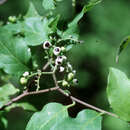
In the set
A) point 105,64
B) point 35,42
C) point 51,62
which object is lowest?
point 105,64

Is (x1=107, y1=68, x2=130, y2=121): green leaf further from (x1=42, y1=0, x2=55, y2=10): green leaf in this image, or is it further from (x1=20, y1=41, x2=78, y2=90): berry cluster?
(x1=42, y1=0, x2=55, y2=10): green leaf

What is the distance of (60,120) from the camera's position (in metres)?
1.28

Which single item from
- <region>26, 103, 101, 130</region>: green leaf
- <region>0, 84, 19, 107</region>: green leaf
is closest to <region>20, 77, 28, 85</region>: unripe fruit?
<region>26, 103, 101, 130</region>: green leaf

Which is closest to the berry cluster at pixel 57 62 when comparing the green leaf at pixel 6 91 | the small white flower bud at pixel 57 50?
the small white flower bud at pixel 57 50

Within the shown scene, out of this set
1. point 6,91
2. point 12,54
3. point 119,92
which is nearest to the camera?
point 119,92

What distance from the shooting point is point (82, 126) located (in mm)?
1226

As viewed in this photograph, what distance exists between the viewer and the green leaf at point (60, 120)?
3.97ft

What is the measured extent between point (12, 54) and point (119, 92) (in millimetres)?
538

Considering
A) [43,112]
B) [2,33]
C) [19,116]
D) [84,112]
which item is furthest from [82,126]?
[19,116]

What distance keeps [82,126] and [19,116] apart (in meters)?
4.64

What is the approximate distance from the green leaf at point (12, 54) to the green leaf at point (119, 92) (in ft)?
1.46

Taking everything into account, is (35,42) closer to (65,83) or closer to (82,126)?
(65,83)

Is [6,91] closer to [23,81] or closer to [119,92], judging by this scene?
[23,81]

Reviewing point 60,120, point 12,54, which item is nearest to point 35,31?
point 12,54
